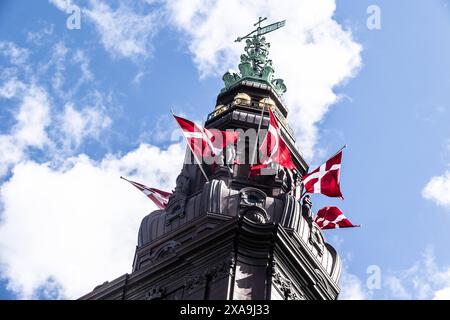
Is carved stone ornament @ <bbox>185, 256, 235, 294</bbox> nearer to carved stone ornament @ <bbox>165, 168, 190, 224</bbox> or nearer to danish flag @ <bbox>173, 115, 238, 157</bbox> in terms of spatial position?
carved stone ornament @ <bbox>165, 168, 190, 224</bbox>

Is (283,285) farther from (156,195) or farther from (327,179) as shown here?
(156,195)

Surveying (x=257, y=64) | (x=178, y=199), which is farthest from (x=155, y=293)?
(x=257, y=64)

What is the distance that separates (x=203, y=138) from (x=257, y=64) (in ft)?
79.9

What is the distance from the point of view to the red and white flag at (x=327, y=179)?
7500 centimetres

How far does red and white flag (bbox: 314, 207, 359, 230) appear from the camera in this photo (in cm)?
7738

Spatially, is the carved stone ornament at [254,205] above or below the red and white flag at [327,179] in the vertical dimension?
below

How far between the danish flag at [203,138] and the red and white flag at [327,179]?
22.4 feet

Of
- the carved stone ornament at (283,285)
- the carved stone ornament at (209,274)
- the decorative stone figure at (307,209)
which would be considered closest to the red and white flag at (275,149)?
the decorative stone figure at (307,209)

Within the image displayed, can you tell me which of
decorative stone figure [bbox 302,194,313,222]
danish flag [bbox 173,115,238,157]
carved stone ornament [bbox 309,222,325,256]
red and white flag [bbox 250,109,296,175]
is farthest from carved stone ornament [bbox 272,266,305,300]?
danish flag [bbox 173,115,238,157]

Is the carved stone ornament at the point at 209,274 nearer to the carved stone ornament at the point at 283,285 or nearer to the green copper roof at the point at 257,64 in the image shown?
the carved stone ornament at the point at 283,285
